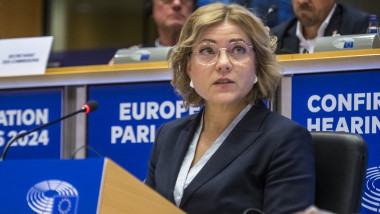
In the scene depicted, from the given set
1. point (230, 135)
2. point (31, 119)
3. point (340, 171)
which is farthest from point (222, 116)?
point (31, 119)

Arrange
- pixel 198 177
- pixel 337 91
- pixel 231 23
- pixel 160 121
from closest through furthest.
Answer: pixel 198 177 → pixel 231 23 → pixel 337 91 → pixel 160 121

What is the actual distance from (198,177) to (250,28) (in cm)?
54

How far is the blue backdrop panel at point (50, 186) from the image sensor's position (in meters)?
1.74

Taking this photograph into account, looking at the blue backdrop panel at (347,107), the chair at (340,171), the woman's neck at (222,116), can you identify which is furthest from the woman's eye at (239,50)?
the blue backdrop panel at (347,107)

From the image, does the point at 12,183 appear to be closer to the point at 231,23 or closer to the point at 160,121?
the point at 231,23

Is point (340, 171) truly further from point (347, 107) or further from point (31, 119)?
point (31, 119)

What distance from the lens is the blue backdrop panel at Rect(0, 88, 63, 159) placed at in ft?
12.9

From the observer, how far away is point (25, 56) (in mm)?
4121

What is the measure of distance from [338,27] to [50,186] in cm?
304

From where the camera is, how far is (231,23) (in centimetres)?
236

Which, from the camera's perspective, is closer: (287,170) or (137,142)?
(287,170)

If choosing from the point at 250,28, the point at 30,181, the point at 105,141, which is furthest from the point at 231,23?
the point at 105,141

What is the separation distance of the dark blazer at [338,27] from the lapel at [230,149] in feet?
6.98

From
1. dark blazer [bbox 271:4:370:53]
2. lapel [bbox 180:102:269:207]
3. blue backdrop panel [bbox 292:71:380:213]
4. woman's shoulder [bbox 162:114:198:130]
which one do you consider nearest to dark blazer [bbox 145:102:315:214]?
lapel [bbox 180:102:269:207]
